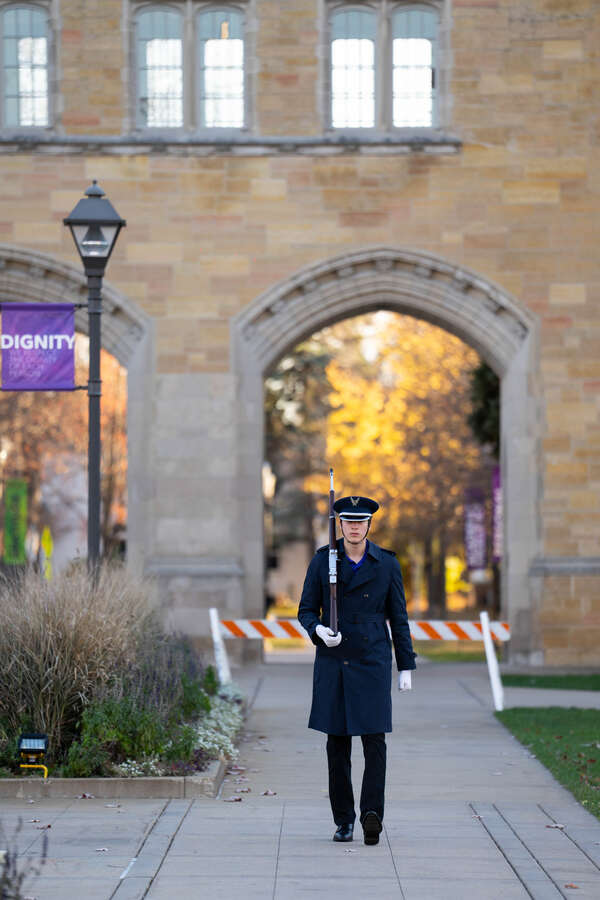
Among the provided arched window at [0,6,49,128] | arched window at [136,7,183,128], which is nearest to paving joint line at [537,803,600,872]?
arched window at [136,7,183,128]

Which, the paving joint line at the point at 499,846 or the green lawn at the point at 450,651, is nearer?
the paving joint line at the point at 499,846

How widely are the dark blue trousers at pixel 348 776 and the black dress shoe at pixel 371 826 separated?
0.14 feet

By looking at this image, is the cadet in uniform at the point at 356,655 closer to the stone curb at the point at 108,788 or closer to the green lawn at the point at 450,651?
the stone curb at the point at 108,788

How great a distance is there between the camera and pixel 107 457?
44.0 metres

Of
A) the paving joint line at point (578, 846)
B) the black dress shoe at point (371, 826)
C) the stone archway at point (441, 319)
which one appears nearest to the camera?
the paving joint line at point (578, 846)

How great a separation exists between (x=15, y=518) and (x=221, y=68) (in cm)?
1604

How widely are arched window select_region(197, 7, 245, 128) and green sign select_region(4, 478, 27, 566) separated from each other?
14.8 metres

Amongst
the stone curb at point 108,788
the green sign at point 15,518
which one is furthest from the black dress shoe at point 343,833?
the green sign at point 15,518

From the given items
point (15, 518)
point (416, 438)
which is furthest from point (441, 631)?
point (416, 438)

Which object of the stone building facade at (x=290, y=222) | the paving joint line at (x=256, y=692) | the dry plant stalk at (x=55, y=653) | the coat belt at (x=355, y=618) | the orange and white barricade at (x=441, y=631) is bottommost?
the paving joint line at (x=256, y=692)

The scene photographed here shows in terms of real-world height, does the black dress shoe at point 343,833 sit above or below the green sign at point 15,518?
below

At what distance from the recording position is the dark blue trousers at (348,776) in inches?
336

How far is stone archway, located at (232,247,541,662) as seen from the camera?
22.4m

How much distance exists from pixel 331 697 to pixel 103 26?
16154 mm
